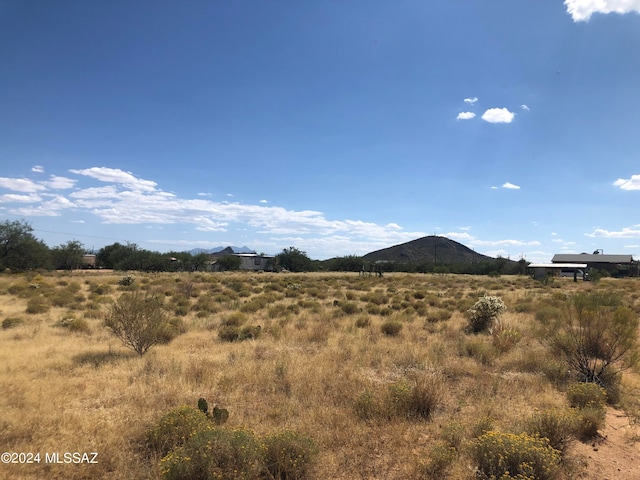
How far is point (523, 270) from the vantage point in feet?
275

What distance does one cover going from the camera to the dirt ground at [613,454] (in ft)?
15.8

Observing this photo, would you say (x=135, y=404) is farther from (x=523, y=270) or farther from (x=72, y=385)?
(x=523, y=270)

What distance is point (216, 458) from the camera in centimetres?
432

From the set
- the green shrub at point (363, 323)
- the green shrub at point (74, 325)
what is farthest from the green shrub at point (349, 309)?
the green shrub at point (74, 325)

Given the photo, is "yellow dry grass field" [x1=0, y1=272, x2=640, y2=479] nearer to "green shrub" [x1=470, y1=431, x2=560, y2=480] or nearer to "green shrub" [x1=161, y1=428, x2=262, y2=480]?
"green shrub" [x1=470, y1=431, x2=560, y2=480]

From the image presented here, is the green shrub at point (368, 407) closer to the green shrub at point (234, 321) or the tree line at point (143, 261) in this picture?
the green shrub at point (234, 321)

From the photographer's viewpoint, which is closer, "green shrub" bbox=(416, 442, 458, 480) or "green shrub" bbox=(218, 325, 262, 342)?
"green shrub" bbox=(416, 442, 458, 480)

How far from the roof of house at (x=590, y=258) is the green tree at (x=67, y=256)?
118678 mm

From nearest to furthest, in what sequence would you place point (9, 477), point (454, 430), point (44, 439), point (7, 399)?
point (9, 477) < point (44, 439) < point (454, 430) < point (7, 399)

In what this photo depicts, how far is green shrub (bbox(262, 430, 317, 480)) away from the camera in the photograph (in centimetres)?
449

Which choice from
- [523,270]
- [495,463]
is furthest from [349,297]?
[523,270]

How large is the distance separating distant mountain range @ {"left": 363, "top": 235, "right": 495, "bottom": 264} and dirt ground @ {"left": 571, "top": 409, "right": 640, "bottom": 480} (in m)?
148

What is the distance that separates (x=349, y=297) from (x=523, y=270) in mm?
71263

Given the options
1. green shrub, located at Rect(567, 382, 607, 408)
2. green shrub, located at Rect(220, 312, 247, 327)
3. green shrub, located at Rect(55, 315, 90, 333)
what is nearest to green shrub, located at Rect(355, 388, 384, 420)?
green shrub, located at Rect(567, 382, 607, 408)
